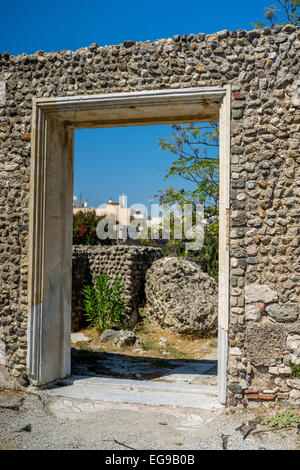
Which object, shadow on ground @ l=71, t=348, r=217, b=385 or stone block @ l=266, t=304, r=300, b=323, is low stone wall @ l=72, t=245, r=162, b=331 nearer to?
shadow on ground @ l=71, t=348, r=217, b=385

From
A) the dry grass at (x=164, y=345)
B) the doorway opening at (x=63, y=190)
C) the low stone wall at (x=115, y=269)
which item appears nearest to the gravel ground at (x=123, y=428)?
the doorway opening at (x=63, y=190)

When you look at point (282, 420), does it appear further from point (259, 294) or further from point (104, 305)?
point (104, 305)

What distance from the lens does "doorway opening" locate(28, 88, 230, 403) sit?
4.14 metres

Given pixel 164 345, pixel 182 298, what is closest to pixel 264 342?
pixel 164 345

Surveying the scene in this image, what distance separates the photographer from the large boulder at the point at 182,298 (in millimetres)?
8258

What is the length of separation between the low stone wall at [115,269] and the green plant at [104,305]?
201 millimetres

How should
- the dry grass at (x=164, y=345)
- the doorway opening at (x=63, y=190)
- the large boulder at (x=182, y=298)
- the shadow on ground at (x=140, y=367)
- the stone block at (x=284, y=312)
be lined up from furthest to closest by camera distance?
the large boulder at (x=182, y=298) < the dry grass at (x=164, y=345) < the shadow on ground at (x=140, y=367) < the doorway opening at (x=63, y=190) < the stone block at (x=284, y=312)

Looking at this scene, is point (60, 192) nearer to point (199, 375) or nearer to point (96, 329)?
point (199, 375)

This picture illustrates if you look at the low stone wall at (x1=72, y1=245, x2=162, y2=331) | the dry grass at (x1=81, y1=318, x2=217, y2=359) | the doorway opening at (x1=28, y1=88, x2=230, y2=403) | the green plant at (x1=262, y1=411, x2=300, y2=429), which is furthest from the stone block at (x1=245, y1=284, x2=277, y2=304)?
the low stone wall at (x1=72, y1=245, x2=162, y2=331)

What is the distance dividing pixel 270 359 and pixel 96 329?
16.5ft

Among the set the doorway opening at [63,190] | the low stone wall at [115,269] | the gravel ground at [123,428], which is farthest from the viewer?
the low stone wall at [115,269]

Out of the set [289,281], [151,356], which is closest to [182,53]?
[289,281]

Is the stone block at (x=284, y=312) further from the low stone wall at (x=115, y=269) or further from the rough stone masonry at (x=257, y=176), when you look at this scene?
the low stone wall at (x=115, y=269)

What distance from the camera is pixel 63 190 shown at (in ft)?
16.3
